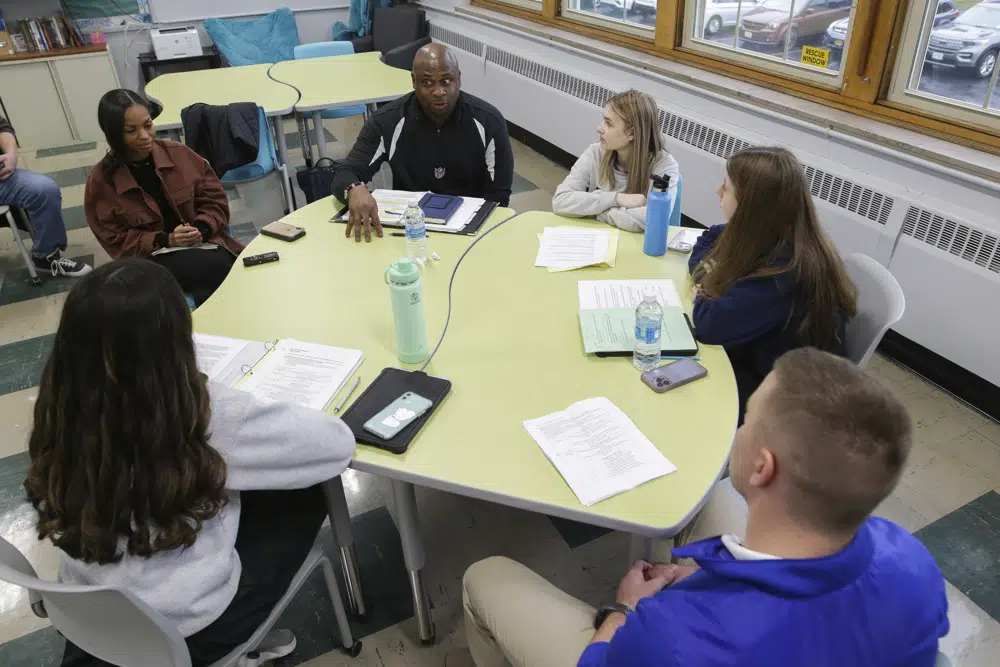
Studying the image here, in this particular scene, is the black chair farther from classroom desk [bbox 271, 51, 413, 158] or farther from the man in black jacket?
the man in black jacket

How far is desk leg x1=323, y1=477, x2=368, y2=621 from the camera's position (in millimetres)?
1508

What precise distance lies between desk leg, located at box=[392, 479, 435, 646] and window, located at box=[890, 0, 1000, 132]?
2510 millimetres

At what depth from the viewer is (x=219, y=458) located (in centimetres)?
114

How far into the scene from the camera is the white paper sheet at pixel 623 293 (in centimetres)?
178

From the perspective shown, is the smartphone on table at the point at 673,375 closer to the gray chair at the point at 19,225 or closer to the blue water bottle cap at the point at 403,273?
the blue water bottle cap at the point at 403,273

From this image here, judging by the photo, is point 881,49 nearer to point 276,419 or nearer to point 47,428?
point 276,419

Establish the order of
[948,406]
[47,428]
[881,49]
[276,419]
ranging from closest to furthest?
1. [47,428]
2. [276,419]
3. [948,406]
4. [881,49]

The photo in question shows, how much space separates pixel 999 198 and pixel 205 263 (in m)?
2.92

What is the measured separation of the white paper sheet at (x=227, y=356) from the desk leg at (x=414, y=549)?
449 millimetres

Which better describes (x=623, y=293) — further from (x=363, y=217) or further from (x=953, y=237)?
(x=953, y=237)

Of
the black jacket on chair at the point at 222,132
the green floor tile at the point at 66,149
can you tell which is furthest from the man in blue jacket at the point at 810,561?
the green floor tile at the point at 66,149

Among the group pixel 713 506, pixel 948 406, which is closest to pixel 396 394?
pixel 713 506

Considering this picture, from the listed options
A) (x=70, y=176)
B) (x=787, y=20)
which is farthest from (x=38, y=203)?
(x=787, y=20)

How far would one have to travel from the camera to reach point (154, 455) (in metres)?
1.06
